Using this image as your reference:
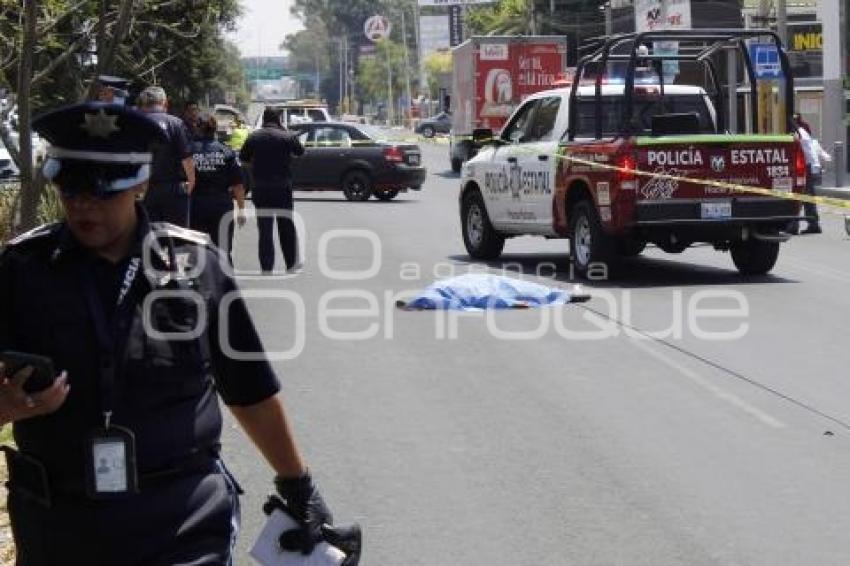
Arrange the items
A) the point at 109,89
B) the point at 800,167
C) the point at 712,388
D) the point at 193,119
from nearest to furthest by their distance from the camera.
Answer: the point at 109,89
the point at 712,388
the point at 193,119
the point at 800,167

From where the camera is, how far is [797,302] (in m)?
13.8

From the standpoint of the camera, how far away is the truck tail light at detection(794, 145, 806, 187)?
15297 mm

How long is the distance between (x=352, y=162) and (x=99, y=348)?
26935 mm

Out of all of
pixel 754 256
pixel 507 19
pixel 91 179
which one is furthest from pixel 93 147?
pixel 507 19

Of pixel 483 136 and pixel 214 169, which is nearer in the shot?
pixel 214 169

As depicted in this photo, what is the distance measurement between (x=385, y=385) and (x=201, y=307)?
646cm

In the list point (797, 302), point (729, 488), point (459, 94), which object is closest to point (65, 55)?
point (729, 488)

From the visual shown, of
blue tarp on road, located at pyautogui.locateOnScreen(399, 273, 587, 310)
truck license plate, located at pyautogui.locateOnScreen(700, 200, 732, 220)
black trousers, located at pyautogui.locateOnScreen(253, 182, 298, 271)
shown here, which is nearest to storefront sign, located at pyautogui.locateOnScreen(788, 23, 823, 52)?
truck license plate, located at pyautogui.locateOnScreen(700, 200, 732, 220)

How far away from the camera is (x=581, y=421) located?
8.76 m

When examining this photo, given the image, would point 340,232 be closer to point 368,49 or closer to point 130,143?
point 130,143

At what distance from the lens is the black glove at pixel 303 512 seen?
3.66 metres

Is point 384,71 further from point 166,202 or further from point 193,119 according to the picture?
point 166,202

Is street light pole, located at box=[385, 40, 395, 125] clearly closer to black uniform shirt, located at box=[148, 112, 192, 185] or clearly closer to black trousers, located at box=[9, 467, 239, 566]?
black uniform shirt, located at box=[148, 112, 192, 185]

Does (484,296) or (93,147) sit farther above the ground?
(93,147)
